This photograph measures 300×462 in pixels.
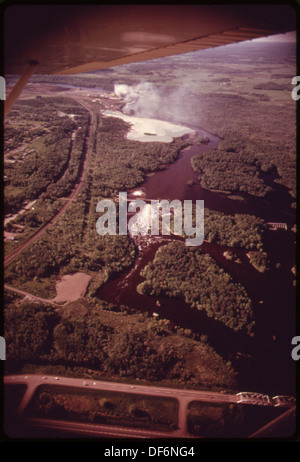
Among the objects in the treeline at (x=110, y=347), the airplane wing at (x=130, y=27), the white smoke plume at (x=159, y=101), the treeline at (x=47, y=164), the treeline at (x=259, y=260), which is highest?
the white smoke plume at (x=159, y=101)

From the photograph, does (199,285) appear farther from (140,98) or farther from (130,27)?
(140,98)

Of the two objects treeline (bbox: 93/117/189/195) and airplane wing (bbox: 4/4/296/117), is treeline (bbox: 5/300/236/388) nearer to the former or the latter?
airplane wing (bbox: 4/4/296/117)

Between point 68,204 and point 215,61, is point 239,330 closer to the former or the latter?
point 68,204

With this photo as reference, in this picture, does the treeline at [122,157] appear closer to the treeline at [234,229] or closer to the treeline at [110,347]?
the treeline at [234,229]

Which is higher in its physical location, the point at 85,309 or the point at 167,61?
the point at 167,61

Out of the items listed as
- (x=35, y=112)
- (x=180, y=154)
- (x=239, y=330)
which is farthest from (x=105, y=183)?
(x=35, y=112)

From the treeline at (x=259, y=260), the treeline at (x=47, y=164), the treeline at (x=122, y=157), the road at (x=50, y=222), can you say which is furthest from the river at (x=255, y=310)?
the treeline at (x=47, y=164)

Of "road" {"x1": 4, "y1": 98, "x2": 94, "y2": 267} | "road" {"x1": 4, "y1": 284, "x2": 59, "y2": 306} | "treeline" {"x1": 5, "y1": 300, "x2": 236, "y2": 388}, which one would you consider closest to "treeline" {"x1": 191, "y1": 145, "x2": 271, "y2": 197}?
"road" {"x1": 4, "y1": 98, "x2": 94, "y2": 267}
